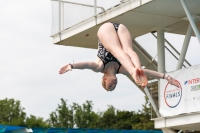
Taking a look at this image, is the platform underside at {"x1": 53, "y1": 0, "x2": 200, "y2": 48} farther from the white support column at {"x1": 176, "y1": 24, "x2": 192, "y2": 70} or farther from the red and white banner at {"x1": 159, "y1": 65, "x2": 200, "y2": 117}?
the red and white banner at {"x1": 159, "y1": 65, "x2": 200, "y2": 117}

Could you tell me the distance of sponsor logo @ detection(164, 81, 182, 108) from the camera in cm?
2378

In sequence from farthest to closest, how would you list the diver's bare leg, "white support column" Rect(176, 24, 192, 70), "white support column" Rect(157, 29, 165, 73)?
"white support column" Rect(157, 29, 165, 73)
"white support column" Rect(176, 24, 192, 70)
the diver's bare leg

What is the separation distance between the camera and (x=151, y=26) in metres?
25.6

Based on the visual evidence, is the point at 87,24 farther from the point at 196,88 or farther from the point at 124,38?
the point at 124,38

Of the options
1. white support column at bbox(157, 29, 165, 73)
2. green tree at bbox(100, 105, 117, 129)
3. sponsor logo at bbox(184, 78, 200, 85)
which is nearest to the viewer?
sponsor logo at bbox(184, 78, 200, 85)

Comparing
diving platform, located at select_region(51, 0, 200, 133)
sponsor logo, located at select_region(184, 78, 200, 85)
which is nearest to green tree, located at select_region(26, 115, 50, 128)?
diving platform, located at select_region(51, 0, 200, 133)

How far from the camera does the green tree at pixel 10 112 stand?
77125 mm

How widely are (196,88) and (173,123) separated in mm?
2046

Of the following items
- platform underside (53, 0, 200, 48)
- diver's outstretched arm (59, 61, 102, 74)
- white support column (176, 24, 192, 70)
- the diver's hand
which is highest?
platform underside (53, 0, 200, 48)

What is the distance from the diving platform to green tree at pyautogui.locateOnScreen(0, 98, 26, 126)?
50562 mm

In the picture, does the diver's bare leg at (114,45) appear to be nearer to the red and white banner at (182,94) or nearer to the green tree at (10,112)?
the red and white banner at (182,94)

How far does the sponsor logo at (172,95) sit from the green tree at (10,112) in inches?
2063

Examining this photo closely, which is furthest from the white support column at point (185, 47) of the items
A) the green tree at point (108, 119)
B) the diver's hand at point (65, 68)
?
the green tree at point (108, 119)

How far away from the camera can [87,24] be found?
24750 mm
